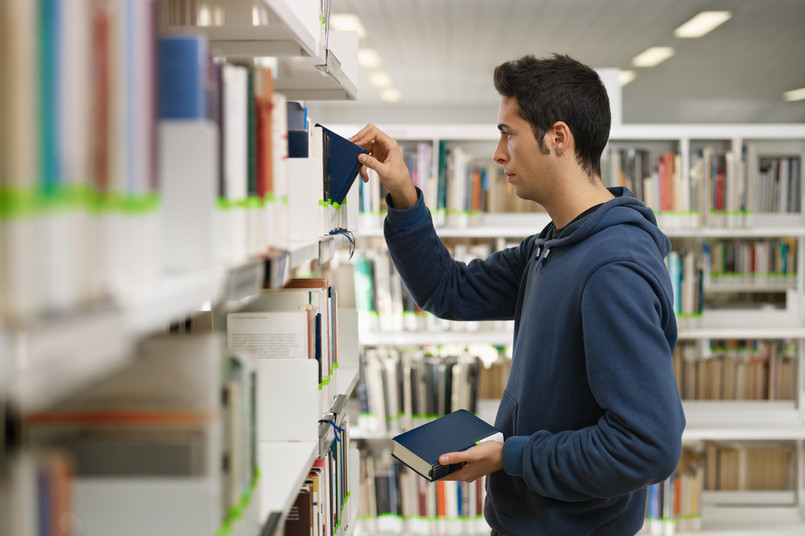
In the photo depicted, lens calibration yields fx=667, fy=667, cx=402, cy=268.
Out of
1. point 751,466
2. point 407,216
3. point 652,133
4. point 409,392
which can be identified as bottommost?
point 751,466

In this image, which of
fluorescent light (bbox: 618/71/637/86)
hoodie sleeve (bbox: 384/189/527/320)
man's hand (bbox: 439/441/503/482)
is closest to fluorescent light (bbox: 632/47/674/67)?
fluorescent light (bbox: 618/71/637/86)

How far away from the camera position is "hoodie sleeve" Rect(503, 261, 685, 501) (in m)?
1.27

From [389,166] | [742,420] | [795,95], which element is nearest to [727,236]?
[742,420]

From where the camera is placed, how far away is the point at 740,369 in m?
3.69

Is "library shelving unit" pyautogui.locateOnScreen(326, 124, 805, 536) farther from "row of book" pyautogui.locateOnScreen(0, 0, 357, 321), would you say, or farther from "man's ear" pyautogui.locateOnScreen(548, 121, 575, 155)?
"row of book" pyautogui.locateOnScreen(0, 0, 357, 321)

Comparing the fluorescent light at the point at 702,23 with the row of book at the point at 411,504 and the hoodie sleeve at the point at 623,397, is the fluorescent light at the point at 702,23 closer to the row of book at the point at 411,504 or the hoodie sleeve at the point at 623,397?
the row of book at the point at 411,504

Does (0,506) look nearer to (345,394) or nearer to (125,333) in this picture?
(125,333)

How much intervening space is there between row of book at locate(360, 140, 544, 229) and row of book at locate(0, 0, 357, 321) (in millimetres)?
2622

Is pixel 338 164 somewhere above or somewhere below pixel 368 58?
below

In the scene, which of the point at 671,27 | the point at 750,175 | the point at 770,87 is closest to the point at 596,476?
the point at 750,175

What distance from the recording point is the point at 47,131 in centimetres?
45

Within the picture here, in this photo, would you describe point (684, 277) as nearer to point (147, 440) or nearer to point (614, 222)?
point (614, 222)

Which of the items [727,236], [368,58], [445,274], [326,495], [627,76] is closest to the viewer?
[326,495]

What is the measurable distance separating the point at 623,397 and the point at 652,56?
5865 millimetres
